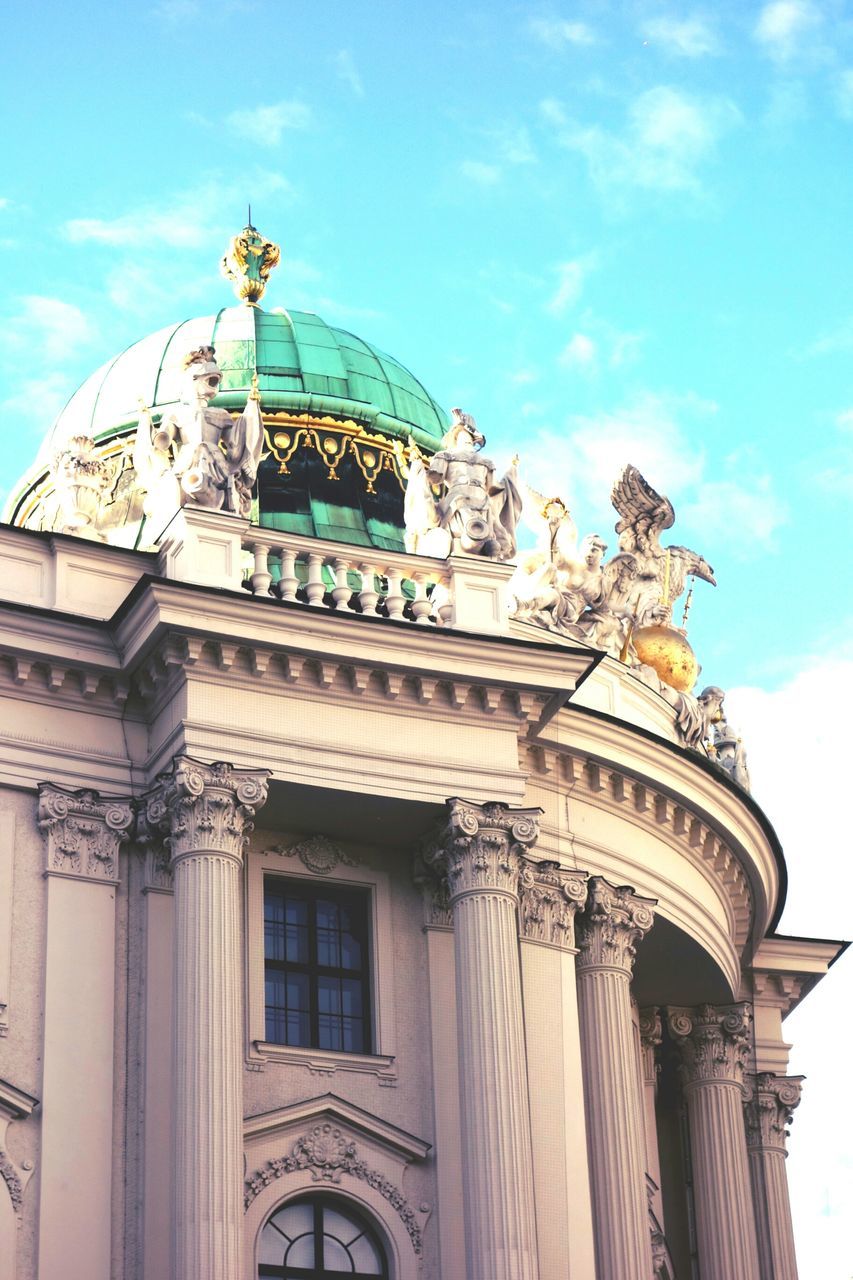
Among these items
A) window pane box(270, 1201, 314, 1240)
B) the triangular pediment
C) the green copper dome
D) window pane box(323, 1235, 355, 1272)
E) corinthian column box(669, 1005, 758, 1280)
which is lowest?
window pane box(323, 1235, 355, 1272)

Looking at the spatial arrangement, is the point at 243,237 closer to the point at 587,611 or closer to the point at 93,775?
the point at 587,611

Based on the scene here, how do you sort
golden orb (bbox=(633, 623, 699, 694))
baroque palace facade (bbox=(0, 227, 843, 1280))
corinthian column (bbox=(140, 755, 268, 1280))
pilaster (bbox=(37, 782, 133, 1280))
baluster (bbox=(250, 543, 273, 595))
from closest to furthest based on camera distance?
1. corinthian column (bbox=(140, 755, 268, 1280))
2. pilaster (bbox=(37, 782, 133, 1280))
3. baroque palace facade (bbox=(0, 227, 843, 1280))
4. baluster (bbox=(250, 543, 273, 595))
5. golden orb (bbox=(633, 623, 699, 694))

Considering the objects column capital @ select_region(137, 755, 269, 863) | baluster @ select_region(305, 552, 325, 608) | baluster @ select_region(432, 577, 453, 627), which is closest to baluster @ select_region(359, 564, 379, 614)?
baluster @ select_region(305, 552, 325, 608)

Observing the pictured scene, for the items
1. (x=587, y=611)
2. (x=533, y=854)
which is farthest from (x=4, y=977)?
(x=587, y=611)

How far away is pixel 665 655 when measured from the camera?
30156 millimetres

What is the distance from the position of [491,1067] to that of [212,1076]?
8.97ft

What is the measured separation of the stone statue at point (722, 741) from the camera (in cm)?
3109

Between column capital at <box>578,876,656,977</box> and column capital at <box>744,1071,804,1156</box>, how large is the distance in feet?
19.6

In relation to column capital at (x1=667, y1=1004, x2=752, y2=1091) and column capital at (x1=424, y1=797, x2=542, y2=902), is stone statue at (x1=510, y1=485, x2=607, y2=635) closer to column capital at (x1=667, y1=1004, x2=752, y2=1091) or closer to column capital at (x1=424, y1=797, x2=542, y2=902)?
column capital at (x1=424, y1=797, x2=542, y2=902)

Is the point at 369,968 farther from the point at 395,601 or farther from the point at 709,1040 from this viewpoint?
the point at 709,1040

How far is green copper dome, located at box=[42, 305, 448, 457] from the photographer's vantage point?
102ft

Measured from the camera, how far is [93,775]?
23.9m

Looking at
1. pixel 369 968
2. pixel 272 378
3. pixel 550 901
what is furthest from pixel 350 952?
pixel 272 378

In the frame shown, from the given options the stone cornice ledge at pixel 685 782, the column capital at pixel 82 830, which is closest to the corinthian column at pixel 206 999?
the column capital at pixel 82 830
